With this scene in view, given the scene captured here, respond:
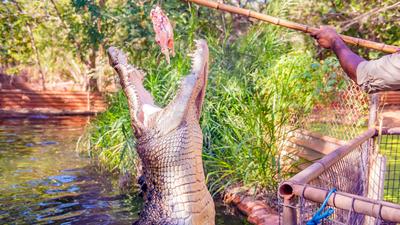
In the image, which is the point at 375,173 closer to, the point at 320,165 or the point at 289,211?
the point at 320,165

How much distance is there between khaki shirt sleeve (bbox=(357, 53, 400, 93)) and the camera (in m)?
1.92

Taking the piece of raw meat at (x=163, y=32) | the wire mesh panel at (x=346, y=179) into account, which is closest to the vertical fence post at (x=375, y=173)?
the wire mesh panel at (x=346, y=179)

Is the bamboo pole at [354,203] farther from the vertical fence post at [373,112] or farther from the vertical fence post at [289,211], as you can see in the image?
the vertical fence post at [373,112]

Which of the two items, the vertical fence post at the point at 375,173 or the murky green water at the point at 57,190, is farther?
the murky green water at the point at 57,190

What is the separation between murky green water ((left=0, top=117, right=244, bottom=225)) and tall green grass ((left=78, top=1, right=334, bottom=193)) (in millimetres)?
432

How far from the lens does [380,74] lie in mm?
1944

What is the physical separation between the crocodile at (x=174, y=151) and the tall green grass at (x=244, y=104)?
2.36 m

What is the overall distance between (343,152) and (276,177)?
2463 mm

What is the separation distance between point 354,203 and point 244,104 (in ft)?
13.3

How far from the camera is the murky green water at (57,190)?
203 inches

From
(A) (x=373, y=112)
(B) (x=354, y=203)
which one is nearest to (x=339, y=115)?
(A) (x=373, y=112)

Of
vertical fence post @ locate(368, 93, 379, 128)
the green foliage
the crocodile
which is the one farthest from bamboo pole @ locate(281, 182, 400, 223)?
the green foliage

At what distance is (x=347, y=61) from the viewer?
6.79 ft

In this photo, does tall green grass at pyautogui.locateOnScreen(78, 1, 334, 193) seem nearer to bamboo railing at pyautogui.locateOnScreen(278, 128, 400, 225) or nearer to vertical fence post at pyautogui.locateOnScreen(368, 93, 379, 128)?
vertical fence post at pyautogui.locateOnScreen(368, 93, 379, 128)
